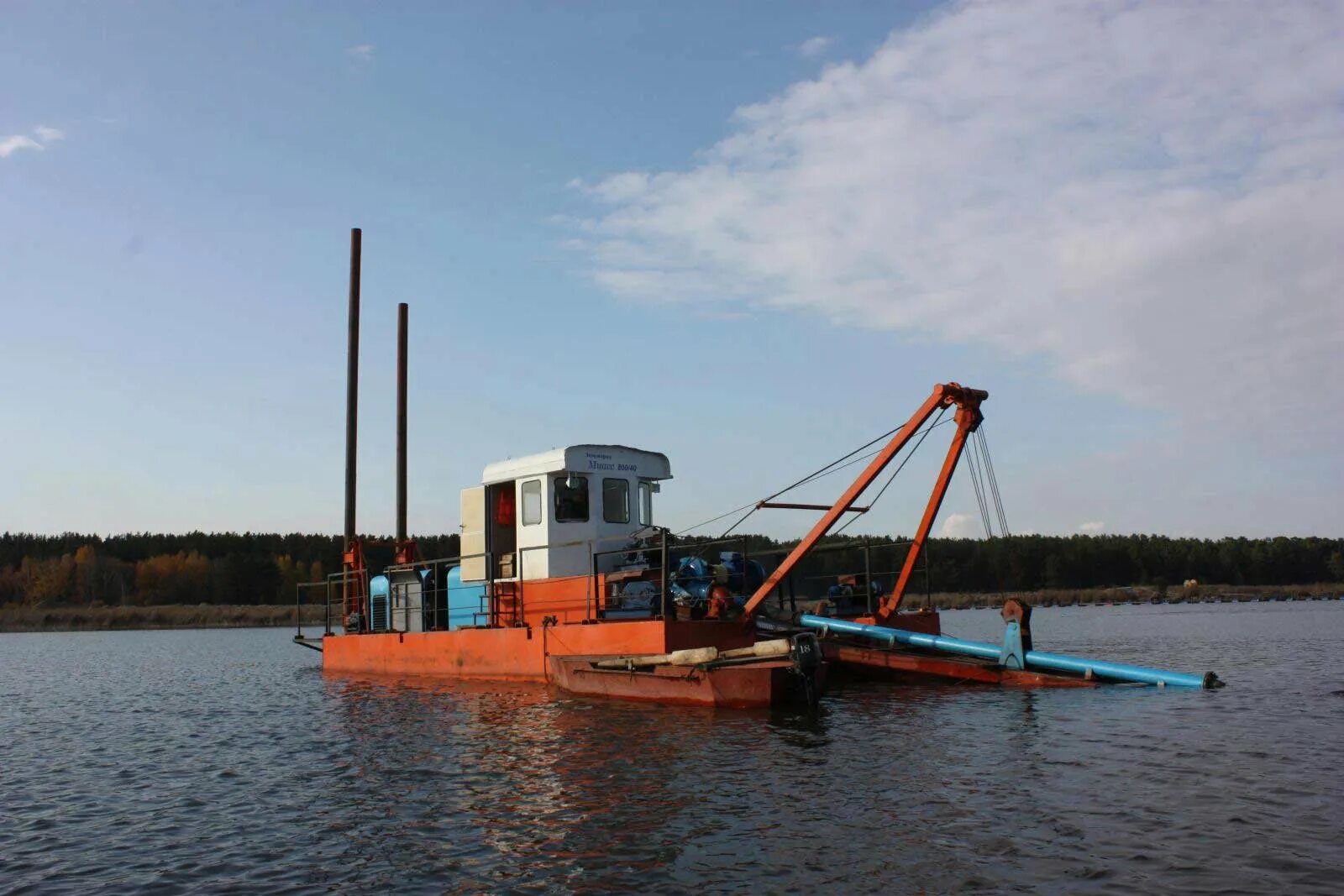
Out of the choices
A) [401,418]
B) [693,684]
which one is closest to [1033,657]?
[693,684]

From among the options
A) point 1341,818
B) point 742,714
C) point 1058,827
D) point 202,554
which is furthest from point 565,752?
point 202,554

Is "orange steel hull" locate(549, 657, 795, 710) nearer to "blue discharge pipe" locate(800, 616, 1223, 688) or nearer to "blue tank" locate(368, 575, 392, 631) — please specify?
"blue discharge pipe" locate(800, 616, 1223, 688)

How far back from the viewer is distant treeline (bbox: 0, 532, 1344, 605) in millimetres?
100875

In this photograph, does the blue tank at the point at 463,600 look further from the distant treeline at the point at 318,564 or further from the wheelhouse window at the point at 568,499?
the distant treeline at the point at 318,564

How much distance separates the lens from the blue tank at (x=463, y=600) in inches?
845

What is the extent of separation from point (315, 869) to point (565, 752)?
177 inches

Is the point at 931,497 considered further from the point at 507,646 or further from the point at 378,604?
the point at 378,604

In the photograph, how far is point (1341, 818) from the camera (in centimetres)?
804

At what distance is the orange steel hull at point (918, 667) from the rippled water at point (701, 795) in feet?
1.33

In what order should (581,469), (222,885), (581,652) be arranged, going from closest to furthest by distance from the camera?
1. (222,885)
2. (581,652)
3. (581,469)

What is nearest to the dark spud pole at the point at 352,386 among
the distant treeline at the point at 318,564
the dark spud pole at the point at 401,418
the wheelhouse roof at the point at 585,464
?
the dark spud pole at the point at 401,418

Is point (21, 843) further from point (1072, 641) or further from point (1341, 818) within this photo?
point (1072, 641)

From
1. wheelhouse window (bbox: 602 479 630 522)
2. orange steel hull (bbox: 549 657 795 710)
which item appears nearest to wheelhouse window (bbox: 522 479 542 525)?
wheelhouse window (bbox: 602 479 630 522)

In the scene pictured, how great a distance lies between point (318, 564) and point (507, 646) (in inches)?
3275
